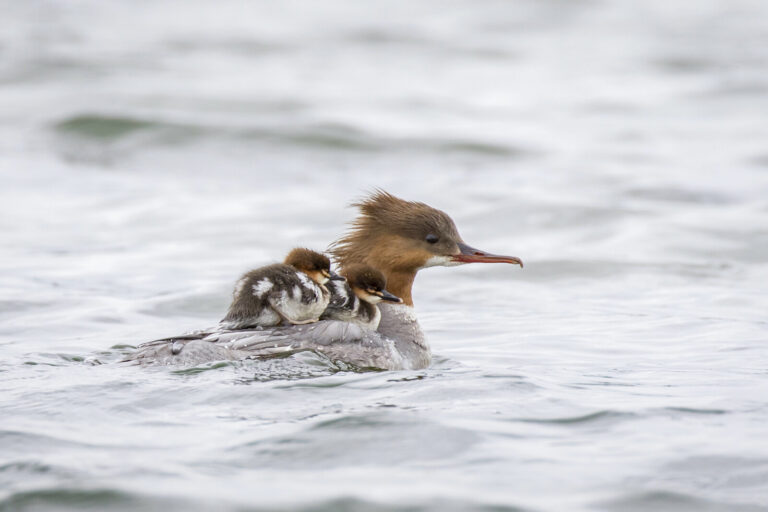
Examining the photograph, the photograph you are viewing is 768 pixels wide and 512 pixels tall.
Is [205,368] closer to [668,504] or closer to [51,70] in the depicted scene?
[668,504]

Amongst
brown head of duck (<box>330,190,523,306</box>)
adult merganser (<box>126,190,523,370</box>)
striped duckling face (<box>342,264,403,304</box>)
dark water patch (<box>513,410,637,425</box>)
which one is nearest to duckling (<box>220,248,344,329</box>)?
adult merganser (<box>126,190,523,370</box>)

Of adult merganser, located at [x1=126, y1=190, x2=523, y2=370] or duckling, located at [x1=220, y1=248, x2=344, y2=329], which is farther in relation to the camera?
duckling, located at [x1=220, y1=248, x2=344, y2=329]

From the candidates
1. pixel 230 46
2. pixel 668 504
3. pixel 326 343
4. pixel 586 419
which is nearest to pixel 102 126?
pixel 230 46

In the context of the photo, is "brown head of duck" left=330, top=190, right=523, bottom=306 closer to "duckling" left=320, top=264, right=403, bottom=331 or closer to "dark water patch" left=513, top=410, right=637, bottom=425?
"duckling" left=320, top=264, right=403, bottom=331

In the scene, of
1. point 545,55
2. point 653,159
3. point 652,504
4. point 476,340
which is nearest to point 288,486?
point 652,504

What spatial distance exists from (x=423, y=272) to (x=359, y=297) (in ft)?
11.6

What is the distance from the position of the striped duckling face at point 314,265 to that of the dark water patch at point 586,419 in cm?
148

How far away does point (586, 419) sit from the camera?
538 cm

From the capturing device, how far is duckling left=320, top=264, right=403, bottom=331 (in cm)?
641

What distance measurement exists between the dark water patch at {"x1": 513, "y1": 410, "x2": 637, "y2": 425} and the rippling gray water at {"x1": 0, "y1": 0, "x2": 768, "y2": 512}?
0.7 inches

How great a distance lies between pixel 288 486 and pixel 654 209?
8051mm

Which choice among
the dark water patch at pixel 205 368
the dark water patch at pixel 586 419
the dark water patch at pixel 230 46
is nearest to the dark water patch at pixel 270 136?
the dark water patch at pixel 230 46

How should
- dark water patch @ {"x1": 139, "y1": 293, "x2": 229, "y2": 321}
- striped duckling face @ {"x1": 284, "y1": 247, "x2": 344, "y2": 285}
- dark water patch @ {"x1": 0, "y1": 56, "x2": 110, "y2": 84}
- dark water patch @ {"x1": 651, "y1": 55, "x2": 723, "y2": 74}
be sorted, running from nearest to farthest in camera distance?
striped duckling face @ {"x1": 284, "y1": 247, "x2": 344, "y2": 285} → dark water patch @ {"x1": 139, "y1": 293, "x2": 229, "y2": 321} → dark water patch @ {"x1": 0, "y1": 56, "x2": 110, "y2": 84} → dark water patch @ {"x1": 651, "y1": 55, "x2": 723, "y2": 74}

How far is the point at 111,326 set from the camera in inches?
309
